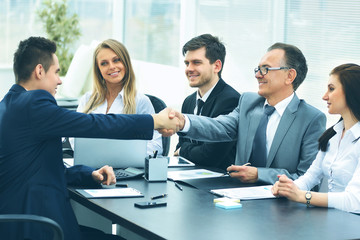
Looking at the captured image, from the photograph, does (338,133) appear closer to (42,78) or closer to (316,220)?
(316,220)

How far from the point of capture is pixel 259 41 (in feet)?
18.2

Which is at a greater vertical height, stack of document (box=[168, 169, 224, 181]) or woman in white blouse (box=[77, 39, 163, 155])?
woman in white blouse (box=[77, 39, 163, 155])

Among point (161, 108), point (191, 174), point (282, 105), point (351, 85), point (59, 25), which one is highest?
point (59, 25)

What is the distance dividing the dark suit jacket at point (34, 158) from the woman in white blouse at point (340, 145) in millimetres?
970

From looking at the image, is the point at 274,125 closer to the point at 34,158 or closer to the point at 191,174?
the point at 191,174

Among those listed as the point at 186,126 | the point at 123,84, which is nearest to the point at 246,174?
the point at 186,126

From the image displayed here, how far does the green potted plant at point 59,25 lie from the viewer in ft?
30.3

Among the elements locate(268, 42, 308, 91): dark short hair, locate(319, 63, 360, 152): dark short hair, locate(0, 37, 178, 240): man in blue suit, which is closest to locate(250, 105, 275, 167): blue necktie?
locate(268, 42, 308, 91): dark short hair

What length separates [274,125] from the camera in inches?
135

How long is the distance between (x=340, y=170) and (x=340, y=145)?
13cm

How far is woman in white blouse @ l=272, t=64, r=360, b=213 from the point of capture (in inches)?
110

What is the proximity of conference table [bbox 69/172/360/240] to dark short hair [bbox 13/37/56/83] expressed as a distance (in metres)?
0.60

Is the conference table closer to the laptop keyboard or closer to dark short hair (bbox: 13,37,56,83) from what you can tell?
the laptop keyboard

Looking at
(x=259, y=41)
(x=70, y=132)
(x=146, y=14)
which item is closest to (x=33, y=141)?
(x=70, y=132)
